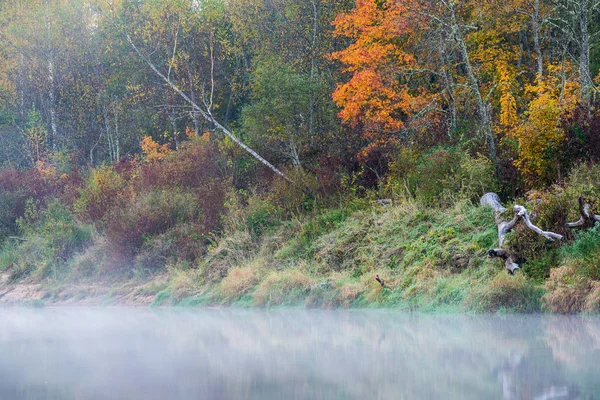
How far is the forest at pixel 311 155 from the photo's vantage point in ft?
57.2

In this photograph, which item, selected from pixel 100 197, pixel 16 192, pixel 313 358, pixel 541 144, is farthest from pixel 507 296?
pixel 16 192

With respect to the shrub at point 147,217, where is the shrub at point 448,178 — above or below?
above

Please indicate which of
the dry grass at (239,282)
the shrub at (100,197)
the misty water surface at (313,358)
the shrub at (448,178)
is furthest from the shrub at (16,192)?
the shrub at (448,178)

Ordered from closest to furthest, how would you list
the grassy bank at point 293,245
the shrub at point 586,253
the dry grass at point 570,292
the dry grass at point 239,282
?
the dry grass at point 570,292
the shrub at point 586,253
the grassy bank at point 293,245
the dry grass at point 239,282

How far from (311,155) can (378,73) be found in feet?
11.8

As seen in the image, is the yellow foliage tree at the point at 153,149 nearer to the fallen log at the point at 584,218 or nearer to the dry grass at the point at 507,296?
the dry grass at the point at 507,296

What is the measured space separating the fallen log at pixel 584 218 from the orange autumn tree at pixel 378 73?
10260 mm

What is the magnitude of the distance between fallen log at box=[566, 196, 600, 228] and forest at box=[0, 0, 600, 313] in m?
0.07

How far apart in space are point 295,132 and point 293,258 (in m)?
7.42

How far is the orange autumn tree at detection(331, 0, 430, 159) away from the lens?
2530 centimetres

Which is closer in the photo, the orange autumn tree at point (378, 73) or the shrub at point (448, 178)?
the shrub at point (448, 178)

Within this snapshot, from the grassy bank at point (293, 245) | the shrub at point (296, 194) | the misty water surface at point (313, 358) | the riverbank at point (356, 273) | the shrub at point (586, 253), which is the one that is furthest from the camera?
the shrub at point (296, 194)

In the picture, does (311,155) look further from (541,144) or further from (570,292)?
(570,292)

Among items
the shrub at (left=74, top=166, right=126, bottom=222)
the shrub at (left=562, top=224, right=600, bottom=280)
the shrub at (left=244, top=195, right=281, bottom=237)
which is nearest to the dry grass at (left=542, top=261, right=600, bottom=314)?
the shrub at (left=562, top=224, right=600, bottom=280)
